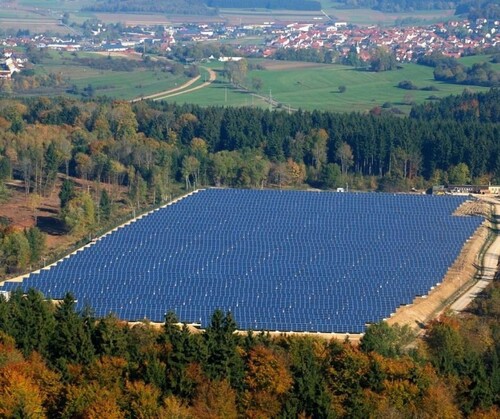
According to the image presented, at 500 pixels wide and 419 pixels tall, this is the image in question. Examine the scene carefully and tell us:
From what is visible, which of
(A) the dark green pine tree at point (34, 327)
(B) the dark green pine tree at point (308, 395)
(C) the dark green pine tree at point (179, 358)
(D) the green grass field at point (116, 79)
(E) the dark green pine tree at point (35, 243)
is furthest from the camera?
(D) the green grass field at point (116, 79)

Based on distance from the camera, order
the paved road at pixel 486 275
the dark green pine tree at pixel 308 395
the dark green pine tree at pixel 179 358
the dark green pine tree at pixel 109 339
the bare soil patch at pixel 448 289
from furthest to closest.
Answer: the paved road at pixel 486 275
the bare soil patch at pixel 448 289
the dark green pine tree at pixel 109 339
the dark green pine tree at pixel 179 358
the dark green pine tree at pixel 308 395

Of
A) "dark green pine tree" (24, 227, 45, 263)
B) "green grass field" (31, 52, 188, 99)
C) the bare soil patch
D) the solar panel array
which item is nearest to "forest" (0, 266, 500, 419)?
the bare soil patch

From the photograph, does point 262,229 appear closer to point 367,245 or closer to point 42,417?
point 367,245

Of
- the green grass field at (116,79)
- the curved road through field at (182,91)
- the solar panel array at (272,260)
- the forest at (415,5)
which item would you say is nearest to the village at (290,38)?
the green grass field at (116,79)

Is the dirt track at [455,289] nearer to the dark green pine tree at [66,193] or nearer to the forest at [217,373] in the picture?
the forest at [217,373]

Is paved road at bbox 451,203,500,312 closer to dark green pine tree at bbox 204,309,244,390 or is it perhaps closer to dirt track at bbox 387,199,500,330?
dirt track at bbox 387,199,500,330

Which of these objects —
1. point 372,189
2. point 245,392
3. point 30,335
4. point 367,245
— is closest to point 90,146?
point 372,189
